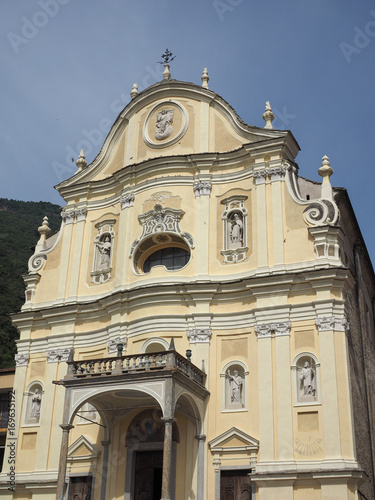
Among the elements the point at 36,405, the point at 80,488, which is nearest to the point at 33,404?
the point at 36,405

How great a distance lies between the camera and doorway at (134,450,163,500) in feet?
58.1

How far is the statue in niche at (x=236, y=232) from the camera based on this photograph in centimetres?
1970

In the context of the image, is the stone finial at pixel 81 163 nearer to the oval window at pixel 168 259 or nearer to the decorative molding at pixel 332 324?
the oval window at pixel 168 259

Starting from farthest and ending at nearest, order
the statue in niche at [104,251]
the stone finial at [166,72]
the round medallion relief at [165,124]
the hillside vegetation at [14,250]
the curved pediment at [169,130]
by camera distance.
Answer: the hillside vegetation at [14,250] → the stone finial at [166,72] → the round medallion relief at [165,124] → the statue in niche at [104,251] → the curved pediment at [169,130]

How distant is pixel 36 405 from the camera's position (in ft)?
67.0

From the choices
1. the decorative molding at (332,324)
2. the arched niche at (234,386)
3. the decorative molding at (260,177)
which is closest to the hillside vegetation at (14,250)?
the decorative molding at (260,177)

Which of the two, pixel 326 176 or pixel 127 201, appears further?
pixel 127 201

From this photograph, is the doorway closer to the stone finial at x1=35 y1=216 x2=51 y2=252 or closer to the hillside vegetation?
the stone finial at x1=35 y1=216 x2=51 y2=252

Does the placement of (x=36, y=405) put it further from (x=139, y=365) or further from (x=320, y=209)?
(x=320, y=209)

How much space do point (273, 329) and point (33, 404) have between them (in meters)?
8.39

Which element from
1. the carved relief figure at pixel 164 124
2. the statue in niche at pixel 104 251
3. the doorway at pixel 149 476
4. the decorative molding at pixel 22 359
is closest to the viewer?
the doorway at pixel 149 476

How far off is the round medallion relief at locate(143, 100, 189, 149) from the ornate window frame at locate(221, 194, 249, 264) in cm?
332

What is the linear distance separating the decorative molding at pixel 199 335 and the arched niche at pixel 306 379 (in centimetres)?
274

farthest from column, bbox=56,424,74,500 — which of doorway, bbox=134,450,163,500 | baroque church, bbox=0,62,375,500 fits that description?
doorway, bbox=134,450,163,500
